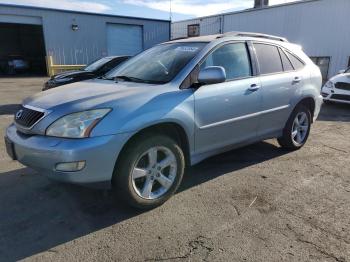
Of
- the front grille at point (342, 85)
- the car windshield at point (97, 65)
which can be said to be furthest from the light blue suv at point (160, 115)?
the car windshield at point (97, 65)

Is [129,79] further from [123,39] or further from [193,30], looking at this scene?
[193,30]

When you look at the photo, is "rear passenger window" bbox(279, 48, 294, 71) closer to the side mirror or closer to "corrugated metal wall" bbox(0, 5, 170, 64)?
the side mirror

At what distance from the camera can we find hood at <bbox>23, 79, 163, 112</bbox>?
3150mm

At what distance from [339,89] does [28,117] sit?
29.5ft

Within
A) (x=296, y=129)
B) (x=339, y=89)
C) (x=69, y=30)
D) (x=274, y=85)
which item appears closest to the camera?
(x=274, y=85)

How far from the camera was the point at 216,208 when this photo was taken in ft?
11.6

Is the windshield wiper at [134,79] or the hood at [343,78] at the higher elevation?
the windshield wiper at [134,79]

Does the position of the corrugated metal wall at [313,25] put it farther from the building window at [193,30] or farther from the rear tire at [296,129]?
the rear tire at [296,129]

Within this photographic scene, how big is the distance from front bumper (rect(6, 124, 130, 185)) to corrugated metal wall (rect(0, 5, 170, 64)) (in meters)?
20.3

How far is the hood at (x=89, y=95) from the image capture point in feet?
10.3

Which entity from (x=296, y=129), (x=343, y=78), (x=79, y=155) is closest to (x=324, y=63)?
(x=343, y=78)

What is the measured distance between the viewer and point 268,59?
15.5ft

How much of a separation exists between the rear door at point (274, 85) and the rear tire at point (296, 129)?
0.56 ft

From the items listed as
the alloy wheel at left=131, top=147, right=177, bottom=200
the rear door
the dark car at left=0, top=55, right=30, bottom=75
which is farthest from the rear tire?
the dark car at left=0, top=55, right=30, bottom=75
